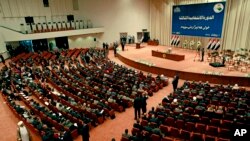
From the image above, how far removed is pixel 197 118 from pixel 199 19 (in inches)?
640

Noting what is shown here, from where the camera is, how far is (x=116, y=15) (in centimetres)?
2927

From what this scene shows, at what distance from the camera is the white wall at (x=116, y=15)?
28156mm

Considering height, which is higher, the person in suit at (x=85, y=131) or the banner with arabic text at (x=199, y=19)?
the banner with arabic text at (x=199, y=19)

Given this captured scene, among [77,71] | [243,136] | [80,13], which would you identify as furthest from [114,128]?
[80,13]

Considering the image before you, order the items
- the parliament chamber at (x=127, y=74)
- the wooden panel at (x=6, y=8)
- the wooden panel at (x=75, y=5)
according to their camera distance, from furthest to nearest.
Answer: the wooden panel at (x=75, y=5) < the wooden panel at (x=6, y=8) < the parliament chamber at (x=127, y=74)

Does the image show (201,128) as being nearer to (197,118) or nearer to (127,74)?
(197,118)

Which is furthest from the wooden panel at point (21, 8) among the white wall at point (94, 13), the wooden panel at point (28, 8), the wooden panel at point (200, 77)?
the wooden panel at point (200, 77)

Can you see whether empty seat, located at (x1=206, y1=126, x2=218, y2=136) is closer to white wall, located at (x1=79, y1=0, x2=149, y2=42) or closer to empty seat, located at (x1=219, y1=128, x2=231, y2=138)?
empty seat, located at (x1=219, y1=128, x2=231, y2=138)

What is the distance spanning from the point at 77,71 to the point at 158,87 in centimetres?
731

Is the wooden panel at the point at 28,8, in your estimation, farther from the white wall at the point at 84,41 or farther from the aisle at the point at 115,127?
the aisle at the point at 115,127

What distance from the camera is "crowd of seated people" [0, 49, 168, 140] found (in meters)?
9.26

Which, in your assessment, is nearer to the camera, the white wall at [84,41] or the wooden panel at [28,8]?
the wooden panel at [28,8]

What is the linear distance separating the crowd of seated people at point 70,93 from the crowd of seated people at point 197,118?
2497 mm

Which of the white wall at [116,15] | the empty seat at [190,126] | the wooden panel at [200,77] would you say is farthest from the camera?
the white wall at [116,15]
